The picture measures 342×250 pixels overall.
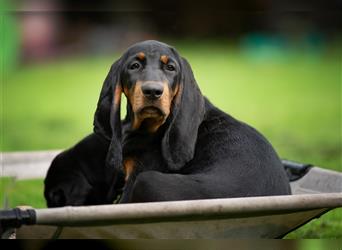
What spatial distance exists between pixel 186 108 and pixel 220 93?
298 inches

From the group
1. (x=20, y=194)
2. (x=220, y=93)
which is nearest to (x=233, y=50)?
(x=220, y=93)

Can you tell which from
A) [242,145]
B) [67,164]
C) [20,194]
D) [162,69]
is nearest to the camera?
[162,69]

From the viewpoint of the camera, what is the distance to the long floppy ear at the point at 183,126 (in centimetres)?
313

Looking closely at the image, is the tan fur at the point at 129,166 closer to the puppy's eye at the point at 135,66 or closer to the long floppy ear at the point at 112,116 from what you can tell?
the long floppy ear at the point at 112,116

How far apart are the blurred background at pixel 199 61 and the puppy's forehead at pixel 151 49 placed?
3.69m

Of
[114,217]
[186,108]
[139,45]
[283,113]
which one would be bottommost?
[283,113]

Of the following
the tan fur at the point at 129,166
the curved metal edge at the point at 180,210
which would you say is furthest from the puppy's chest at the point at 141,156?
the curved metal edge at the point at 180,210

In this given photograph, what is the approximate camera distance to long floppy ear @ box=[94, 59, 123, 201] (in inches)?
123

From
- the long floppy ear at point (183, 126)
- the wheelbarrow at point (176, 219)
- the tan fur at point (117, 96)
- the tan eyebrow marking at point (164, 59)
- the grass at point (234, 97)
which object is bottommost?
the grass at point (234, 97)

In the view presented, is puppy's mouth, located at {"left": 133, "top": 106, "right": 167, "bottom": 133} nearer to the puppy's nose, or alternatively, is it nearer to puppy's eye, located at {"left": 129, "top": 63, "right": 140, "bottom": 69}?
the puppy's nose

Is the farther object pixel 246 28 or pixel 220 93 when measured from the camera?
pixel 246 28

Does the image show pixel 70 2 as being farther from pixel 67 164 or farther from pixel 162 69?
pixel 162 69

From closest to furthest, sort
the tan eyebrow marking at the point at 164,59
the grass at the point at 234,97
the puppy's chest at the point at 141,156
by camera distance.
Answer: the tan eyebrow marking at the point at 164,59 < the puppy's chest at the point at 141,156 < the grass at the point at 234,97

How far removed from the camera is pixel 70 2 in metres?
7.95
